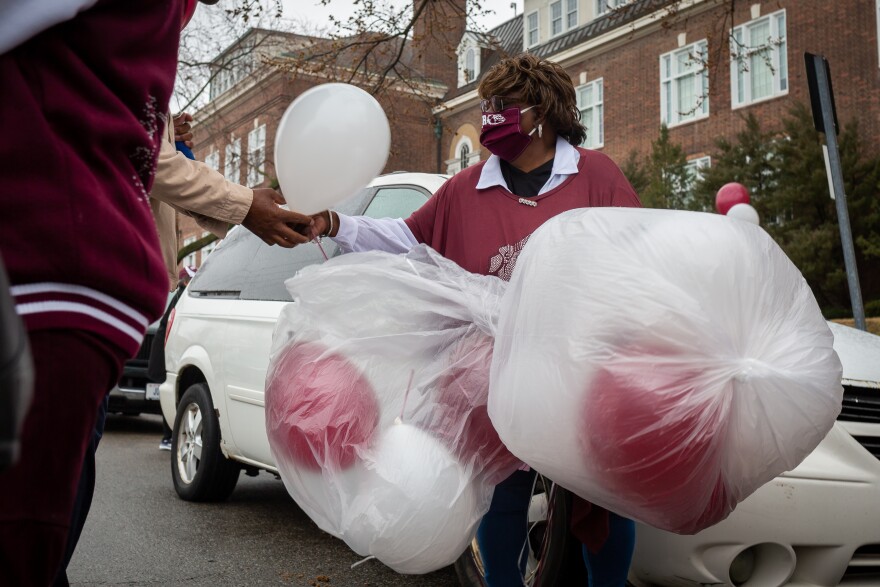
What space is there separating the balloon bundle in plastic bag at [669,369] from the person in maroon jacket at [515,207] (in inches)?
24.8

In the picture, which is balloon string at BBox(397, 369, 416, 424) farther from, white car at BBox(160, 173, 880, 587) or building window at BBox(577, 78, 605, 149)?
building window at BBox(577, 78, 605, 149)

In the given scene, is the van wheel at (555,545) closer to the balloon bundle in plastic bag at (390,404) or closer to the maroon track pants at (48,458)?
the balloon bundle in plastic bag at (390,404)

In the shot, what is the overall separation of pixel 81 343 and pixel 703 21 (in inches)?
896

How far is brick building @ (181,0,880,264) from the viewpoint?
763 inches

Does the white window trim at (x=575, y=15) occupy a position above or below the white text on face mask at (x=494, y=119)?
above

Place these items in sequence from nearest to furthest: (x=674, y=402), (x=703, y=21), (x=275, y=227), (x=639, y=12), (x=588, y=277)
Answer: (x=674, y=402) → (x=588, y=277) → (x=275, y=227) → (x=639, y=12) → (x=703, y=21)

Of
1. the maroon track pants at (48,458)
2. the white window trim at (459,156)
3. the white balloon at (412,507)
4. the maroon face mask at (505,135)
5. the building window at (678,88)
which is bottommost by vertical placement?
the white balloon at (412,507)

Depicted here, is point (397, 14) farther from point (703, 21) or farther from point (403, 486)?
point (703, 21)

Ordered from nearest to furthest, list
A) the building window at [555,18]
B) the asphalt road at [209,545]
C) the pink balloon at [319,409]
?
the pink balloon at [319,409] → the asphalt road at [209,545] → the building window at [555,18]

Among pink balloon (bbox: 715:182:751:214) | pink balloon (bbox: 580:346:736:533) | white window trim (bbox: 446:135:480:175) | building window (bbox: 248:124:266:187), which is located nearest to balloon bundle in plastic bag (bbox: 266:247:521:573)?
pink balloon (bbox: 580:346:736:533)

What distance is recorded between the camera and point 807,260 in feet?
55.7

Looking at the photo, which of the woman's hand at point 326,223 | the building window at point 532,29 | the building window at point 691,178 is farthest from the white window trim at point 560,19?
the woman's hand at point 326,223

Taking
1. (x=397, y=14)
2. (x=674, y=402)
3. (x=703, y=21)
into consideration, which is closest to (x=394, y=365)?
(x=674, y=402)

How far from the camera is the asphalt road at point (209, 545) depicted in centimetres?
409
